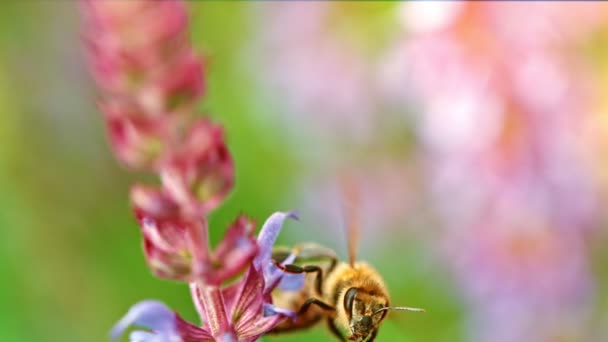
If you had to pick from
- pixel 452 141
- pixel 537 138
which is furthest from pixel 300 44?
pixel 537 138

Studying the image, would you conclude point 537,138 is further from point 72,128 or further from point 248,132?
point 72,128

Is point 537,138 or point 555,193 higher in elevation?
point 537,138

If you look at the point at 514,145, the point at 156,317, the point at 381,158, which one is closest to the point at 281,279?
the point at 156,317

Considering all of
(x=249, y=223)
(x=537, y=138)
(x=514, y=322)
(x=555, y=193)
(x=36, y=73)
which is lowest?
(x=514, y=322)

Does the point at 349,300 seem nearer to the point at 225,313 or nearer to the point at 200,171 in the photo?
the point at 225,313

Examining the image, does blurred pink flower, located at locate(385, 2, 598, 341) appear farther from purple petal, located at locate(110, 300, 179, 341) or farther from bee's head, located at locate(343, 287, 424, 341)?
purple petal, located at locate(110, 300, 179, 341)

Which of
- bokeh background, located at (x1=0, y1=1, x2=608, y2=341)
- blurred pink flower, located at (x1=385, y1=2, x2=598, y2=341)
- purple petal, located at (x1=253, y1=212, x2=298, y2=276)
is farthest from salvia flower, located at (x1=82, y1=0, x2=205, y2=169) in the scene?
blurred pink flower, located at (x1=385, y1=2, x2=598, y2=341)

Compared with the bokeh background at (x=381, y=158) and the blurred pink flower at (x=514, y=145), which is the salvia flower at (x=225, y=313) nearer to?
the bokeh background at (x=381, y=158)
